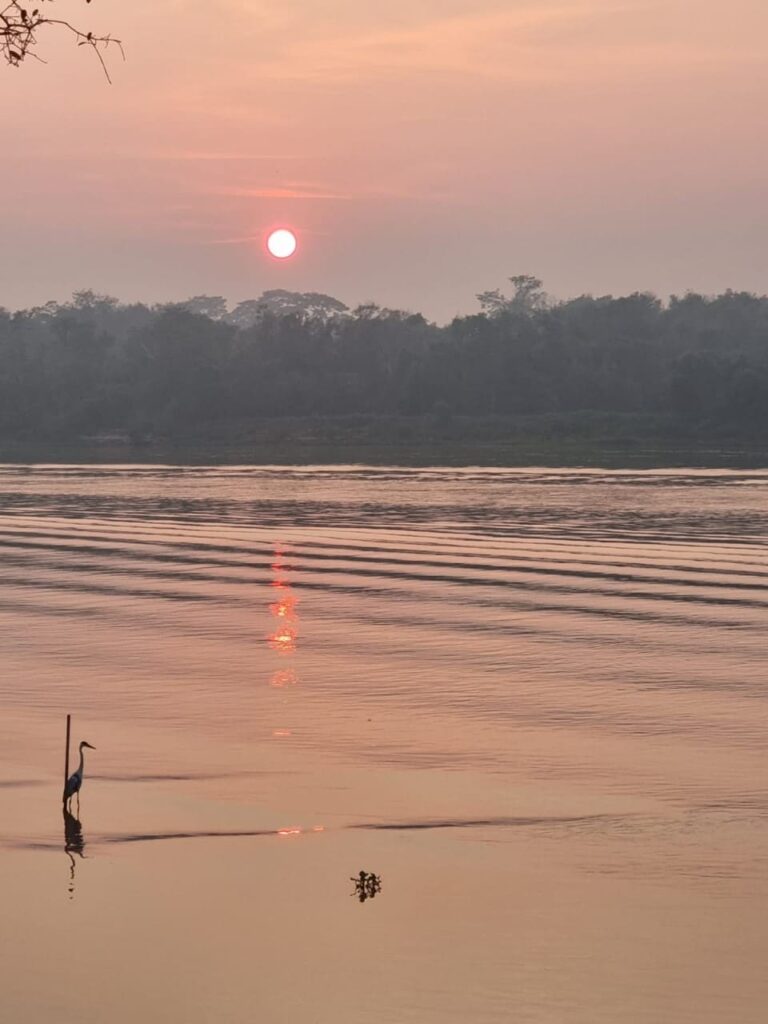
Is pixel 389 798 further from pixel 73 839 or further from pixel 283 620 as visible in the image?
pixel 283 620

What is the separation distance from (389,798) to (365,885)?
3135 millimetres

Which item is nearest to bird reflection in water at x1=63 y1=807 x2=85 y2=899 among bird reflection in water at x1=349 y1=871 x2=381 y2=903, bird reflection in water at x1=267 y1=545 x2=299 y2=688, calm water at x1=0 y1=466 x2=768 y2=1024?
calm water at x1=0 y1=466 x2=768 y2=1024

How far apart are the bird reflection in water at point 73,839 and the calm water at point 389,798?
0.04 m

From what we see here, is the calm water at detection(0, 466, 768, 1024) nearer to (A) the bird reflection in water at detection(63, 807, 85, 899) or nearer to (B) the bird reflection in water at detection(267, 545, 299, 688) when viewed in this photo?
(A) the bird reflection in water at detection(63, 807, 85, 899)

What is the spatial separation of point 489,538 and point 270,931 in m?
38.2

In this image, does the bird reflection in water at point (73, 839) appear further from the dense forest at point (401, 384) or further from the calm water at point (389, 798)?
the dense forest at point (401, 384)

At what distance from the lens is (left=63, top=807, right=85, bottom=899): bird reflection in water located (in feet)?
53.4

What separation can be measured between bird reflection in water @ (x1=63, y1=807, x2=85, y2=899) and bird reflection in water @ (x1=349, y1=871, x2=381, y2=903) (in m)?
2.47

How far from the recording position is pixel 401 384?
156 meters

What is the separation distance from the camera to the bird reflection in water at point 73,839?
16.3 meters

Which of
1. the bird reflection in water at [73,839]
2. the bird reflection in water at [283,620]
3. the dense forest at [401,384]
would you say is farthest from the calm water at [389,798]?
the dense forest at [401,384]

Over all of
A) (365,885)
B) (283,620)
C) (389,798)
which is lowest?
(365,885)

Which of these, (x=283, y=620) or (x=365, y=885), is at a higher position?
(x=283, y=620)

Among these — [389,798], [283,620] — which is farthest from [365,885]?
[283,620]
